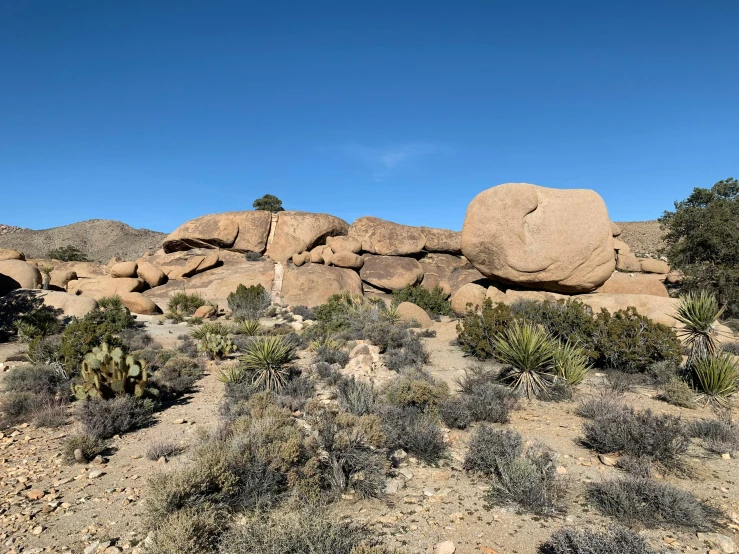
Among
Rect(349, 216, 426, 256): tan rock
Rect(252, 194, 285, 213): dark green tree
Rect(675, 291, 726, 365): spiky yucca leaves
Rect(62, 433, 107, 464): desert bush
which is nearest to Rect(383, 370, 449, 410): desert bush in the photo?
Rect(62, 433, 107, 464): desert bush

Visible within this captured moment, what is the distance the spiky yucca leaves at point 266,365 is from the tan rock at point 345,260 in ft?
55.7

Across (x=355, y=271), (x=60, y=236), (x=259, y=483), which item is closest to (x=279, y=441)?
(x=259, y=483)

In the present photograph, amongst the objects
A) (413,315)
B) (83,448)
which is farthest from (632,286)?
(83,448)

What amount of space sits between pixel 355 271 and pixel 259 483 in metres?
22.6

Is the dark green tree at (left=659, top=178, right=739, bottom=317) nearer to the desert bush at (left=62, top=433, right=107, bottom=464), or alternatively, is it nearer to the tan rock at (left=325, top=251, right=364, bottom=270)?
the tan rock at (left=325, top=251, right=364, bottom=270)

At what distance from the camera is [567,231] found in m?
15.7

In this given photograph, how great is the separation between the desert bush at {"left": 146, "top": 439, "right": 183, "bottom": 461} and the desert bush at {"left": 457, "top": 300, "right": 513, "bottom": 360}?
24.9ft

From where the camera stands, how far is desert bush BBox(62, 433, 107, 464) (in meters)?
5.25

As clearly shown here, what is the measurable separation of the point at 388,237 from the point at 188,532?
2567 centimetres

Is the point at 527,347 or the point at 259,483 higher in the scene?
the point at 527,347

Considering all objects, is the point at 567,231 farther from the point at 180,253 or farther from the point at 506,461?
the point at 180,253

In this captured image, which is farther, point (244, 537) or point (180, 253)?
point (180, 253)

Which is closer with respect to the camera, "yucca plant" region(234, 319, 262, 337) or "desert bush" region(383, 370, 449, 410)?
"desert bush" region(383, 370, 449, 410)

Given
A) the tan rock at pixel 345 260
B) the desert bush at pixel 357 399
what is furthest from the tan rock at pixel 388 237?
the desert bush at pixel 357 399
